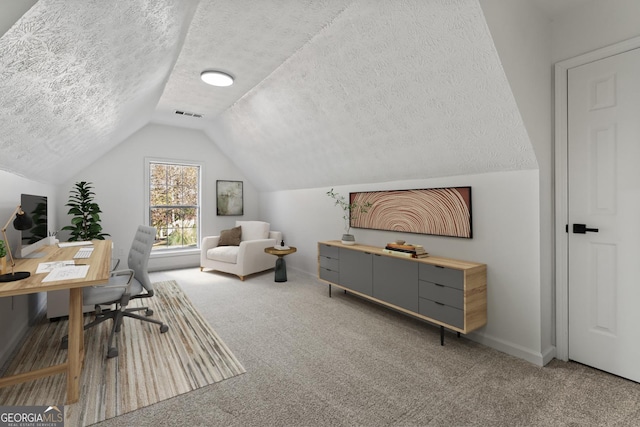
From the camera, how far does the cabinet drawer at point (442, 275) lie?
2.49 m

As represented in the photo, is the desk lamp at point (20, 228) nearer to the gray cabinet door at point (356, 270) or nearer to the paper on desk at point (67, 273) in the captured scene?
the paper on desk at point (67, 273)

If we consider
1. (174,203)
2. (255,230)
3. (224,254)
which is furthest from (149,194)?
(255,230)

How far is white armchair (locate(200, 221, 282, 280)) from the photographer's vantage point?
481 centimetres

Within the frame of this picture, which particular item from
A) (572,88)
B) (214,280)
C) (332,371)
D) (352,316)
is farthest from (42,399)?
(572,88)

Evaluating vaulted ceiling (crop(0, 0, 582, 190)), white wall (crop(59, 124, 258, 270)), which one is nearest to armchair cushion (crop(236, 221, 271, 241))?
white wall (crop(59, 124, 258, 270))

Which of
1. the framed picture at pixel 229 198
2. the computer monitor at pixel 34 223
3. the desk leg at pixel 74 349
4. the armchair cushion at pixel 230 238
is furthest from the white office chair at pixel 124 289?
the framed picture at pixel 229 198

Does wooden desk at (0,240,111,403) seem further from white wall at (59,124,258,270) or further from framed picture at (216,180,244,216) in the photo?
framed picture at (216,180,244,216)

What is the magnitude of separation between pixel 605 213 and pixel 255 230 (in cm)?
461

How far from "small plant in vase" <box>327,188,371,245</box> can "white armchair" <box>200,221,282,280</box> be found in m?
1.48

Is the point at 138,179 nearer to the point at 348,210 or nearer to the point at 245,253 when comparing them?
Result: the point at 245,253

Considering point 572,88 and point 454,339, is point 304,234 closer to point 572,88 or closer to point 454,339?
point 454,339

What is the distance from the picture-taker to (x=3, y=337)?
7.48 ft

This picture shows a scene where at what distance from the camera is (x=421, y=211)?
3.23 m

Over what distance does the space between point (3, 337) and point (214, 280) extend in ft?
8.58
